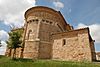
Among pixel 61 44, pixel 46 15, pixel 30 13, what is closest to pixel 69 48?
pixel 61 44

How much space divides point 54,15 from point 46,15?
6.18 ft

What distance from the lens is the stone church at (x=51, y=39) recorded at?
56.4ft

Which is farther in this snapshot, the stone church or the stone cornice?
the stone cornice

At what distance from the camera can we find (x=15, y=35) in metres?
21.2

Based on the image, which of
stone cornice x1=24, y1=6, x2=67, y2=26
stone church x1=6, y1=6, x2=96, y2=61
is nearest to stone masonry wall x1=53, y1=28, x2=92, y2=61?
stone church x1=6, y1=6, x2=96, y2=61

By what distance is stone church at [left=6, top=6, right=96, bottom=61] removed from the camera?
1720 centimetres

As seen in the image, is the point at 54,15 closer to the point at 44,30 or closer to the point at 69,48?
the point at 44,30

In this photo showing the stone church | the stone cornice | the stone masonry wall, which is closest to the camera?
the stone masonry wall

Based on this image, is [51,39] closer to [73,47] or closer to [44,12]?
[44,12]

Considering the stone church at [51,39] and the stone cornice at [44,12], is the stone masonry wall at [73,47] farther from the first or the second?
the stone cornice at [44,12]

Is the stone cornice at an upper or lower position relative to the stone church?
upper

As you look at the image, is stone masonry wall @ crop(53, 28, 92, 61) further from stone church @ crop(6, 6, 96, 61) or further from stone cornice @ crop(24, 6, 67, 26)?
stone cornice @ crop(24, 6, 67, 26)

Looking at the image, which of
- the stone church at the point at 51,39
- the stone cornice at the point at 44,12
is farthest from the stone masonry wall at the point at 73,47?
the stone cornice at the point at 44,12

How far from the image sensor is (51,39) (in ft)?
75.0
